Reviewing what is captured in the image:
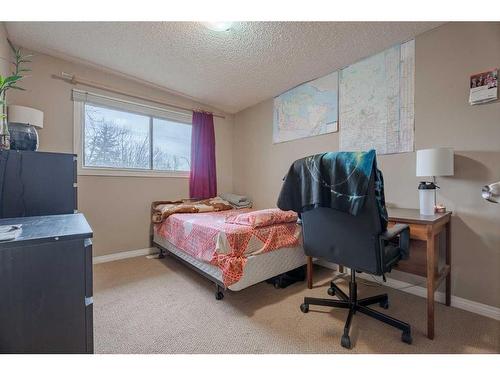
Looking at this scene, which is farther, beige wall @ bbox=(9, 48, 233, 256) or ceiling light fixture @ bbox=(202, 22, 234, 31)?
beige wall @ bbox=(9, 48, 233, 256)

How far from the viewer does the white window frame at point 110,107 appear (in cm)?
259

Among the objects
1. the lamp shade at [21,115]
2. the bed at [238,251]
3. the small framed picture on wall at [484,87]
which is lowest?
the bed at [238,251]

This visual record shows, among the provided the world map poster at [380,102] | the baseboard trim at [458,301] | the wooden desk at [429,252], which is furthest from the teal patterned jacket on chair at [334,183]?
the baseboard trim at [458,301]

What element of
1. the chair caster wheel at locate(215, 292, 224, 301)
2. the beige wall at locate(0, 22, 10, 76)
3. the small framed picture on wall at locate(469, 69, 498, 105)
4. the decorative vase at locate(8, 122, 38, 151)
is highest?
the beige wall at locate(0, 22, 10, 76)

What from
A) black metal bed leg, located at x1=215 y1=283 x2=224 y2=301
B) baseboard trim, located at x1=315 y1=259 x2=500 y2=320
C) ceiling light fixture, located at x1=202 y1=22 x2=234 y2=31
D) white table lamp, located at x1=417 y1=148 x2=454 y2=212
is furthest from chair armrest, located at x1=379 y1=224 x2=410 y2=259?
ceiling light fixture, located at x1=202 y1=22 x2=234 y2=31

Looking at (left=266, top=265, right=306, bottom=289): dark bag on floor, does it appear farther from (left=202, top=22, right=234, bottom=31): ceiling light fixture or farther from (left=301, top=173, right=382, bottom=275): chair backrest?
(left=202, top=22, right=234, bottom=31): ceiling light fixture

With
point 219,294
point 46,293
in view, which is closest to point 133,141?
point 219,294

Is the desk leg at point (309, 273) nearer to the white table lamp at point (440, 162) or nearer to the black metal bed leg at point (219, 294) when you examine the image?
the black metal bed leg at point (219, 294)

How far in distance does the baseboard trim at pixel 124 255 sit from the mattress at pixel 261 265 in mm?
978

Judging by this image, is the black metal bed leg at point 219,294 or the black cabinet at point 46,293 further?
the black metal bed leg at point 219,294

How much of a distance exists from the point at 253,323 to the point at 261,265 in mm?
436

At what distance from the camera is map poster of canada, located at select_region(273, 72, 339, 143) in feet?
8.53

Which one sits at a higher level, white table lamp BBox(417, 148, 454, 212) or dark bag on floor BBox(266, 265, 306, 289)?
white table lamp BBox(417, 148, 454, 212)

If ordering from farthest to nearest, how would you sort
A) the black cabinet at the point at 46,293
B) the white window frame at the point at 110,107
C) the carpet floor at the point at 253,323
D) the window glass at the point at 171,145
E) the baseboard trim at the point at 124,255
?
the window glass at the point at 171,145 → the baseboard trim at the point at 124,255 → the white window frame at the point at 110,107 → the carpet floor at the point at 253,323 → the black cabinet at the point at 46,293
